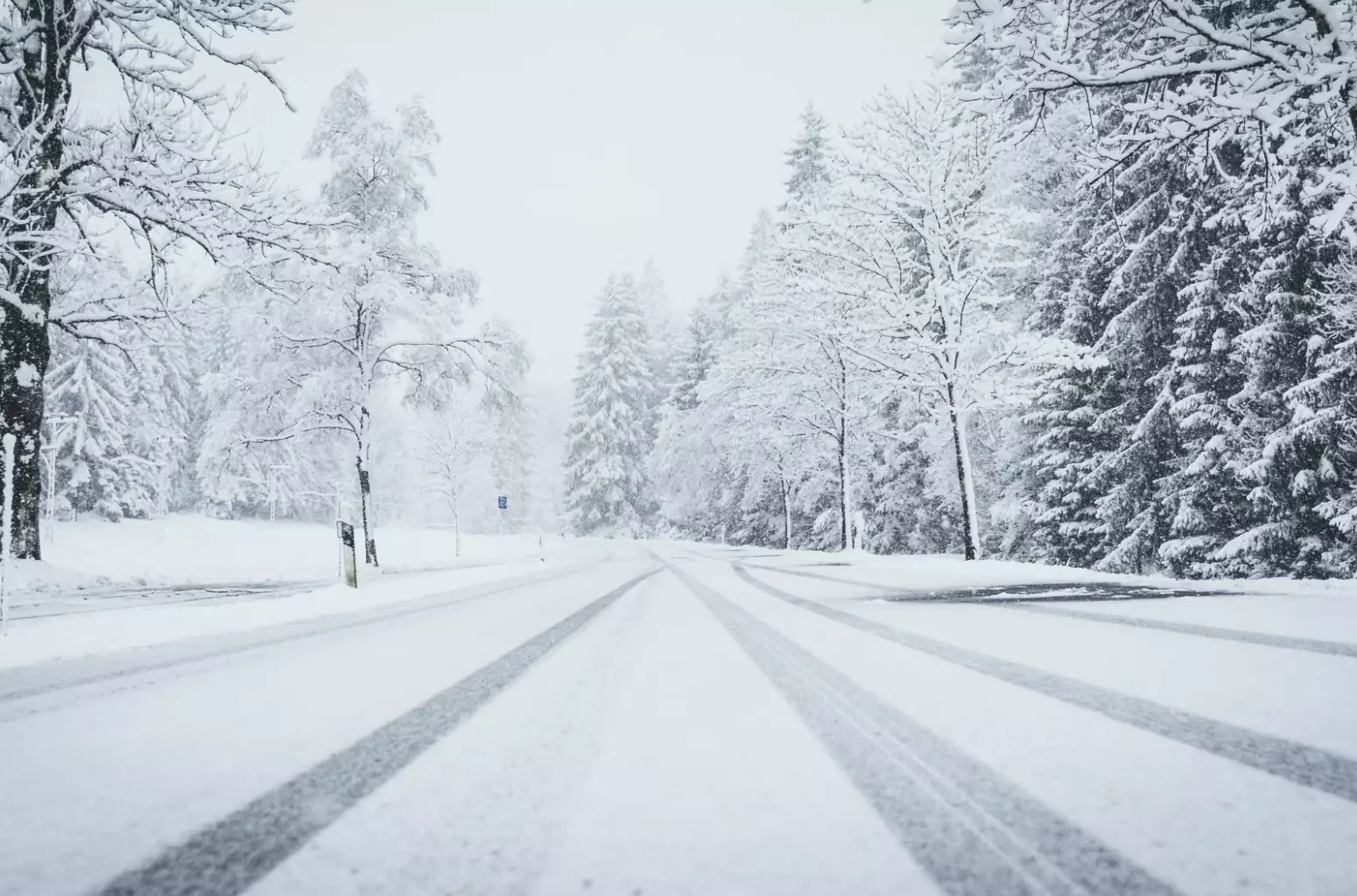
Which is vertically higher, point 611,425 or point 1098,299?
point 611,425

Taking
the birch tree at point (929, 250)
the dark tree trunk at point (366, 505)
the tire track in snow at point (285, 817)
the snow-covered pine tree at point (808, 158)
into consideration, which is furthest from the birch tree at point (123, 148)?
the snow-covered pine tree at point (808, 158)

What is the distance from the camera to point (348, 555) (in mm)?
10703

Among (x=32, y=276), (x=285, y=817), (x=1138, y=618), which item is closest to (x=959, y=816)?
(x=285, y=817)

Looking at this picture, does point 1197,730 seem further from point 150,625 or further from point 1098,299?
point 1098,299

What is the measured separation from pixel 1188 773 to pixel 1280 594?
19.5ft

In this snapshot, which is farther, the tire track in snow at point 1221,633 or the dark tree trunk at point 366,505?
the dark tree trunk at point 366,505

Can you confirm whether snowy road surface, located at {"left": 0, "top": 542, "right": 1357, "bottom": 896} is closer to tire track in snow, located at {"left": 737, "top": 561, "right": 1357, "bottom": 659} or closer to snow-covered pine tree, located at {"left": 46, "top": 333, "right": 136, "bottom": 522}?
tire track in snow, located at {"left": 737, "top": 561, "right": 1357, "bottom": 659}

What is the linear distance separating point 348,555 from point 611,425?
40594 millimetres

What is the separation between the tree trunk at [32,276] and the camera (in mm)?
9977

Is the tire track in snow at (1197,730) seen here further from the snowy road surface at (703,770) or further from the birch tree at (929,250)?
the birch tree at (929,250)

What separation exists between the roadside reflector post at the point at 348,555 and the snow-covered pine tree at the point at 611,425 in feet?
131

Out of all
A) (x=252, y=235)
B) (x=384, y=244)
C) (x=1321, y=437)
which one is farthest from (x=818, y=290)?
(x=252, y=235)

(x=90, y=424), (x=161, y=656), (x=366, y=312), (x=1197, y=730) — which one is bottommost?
(x=161, y=656)

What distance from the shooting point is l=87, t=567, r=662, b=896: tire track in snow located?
118 centimetres
